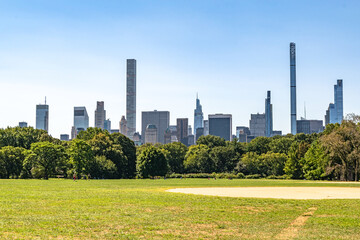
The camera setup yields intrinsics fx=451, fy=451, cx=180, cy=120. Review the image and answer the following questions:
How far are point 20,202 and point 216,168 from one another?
365 feet

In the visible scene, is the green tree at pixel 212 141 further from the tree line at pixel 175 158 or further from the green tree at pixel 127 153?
the green tree at pixel 127 153

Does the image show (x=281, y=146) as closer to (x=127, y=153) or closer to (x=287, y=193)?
(x=127, y=153)

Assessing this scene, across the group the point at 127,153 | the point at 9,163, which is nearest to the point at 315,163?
the point at 127,153

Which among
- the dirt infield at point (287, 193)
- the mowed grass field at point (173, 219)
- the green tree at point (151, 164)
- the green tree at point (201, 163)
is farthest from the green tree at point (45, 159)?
the mowed grass field at point (173, 219)

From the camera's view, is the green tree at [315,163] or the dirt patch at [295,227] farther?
the green tree at [315,163]

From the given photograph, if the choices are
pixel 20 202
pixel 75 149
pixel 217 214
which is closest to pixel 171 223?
pixel 217 214

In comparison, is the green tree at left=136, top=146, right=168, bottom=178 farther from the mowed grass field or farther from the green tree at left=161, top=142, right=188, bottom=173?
the mowed grass field

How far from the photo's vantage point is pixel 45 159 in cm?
9069

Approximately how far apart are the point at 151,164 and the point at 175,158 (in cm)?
3955

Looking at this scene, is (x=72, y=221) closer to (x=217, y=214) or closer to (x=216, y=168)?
(x=217, y=214)

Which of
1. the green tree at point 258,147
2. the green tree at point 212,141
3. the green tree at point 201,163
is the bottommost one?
the green tree at point 201,163

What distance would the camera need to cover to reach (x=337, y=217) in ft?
80.7

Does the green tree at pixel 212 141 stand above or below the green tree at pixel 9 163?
above

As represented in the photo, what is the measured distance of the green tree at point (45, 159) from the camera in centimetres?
9012
